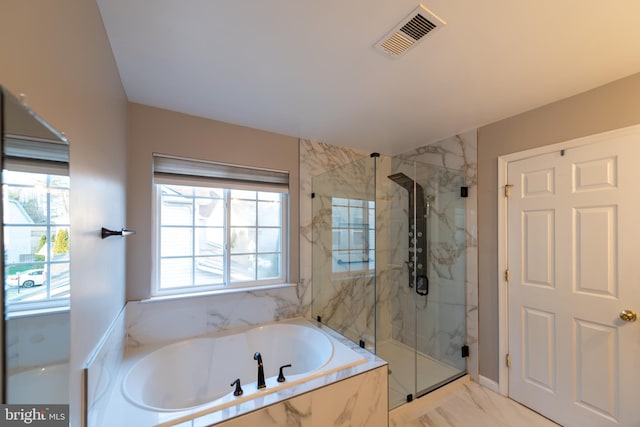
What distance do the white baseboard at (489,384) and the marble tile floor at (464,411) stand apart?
3 cm

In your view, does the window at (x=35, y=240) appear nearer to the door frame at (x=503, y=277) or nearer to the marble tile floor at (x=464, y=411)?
the marble tile floor at (x=464, y=411)

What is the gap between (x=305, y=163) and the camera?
2844 millimetres

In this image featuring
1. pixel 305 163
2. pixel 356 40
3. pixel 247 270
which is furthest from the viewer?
pixel 305 163

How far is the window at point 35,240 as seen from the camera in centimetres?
57

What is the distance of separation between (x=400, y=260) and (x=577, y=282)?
131cm

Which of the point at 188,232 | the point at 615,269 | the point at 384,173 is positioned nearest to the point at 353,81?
the point at 384,173

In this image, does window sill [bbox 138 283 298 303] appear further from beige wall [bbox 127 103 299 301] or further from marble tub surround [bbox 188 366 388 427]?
marble tub surround [bbox 188 366 388 427]

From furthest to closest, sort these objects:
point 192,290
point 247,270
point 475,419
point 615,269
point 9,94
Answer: point 247,270, point 192,290, point 475,419, point 615,269, point 9,94

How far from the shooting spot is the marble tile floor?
1.93 metres

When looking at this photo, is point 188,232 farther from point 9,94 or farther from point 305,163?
point 9,94

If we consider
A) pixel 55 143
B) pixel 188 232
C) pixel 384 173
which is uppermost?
pixel 384 173

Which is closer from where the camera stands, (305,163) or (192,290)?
(192,290)

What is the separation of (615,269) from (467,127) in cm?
150

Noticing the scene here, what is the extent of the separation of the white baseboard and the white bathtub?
1340 mm
